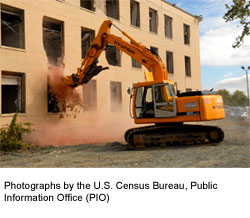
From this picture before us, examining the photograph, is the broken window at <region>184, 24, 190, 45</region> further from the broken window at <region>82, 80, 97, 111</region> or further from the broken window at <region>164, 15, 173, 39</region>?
the broken window at <region>82, 80, 97, 111</region>

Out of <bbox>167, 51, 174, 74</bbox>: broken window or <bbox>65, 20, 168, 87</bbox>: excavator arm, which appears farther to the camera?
<bbox>167, 51, 174, 74</bbox>: broken window

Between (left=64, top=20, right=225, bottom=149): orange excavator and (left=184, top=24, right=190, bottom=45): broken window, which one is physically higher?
(left=184, top=24, right=190, bottom=45): broken window

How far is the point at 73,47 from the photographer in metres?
16.2

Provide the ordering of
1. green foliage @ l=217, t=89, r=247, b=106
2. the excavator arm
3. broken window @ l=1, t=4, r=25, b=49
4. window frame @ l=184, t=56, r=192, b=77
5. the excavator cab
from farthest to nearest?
green foliage @ l=217, t=89, r=247, b=106 < window frame @ l=184, t=56, r=192, b=77 < broken window @ l=1, t=4, r=25, b=49 < the excavator arm < the excavator cab

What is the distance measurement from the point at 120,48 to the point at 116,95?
750 centimetres

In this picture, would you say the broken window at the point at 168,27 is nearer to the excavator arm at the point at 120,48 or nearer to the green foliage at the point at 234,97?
the excavator arm at the point at 120,48

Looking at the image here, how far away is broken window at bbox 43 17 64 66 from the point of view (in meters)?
15.7

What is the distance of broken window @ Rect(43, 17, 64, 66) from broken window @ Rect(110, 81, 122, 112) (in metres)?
4.28

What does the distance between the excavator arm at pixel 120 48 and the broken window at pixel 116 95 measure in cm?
576

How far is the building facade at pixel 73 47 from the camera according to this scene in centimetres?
1346

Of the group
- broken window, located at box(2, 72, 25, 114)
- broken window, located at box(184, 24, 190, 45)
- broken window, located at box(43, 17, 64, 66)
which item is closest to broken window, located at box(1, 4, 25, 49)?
broken window, located at box(43, 17, 64, 66)

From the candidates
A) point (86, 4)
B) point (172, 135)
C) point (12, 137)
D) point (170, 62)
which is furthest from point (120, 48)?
point (170, 62)

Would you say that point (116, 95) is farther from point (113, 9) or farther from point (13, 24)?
point (13, 24)

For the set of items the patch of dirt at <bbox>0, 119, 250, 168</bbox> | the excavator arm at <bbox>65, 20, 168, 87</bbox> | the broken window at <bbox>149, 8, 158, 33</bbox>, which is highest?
the broken window at <bbox>149, 8, 158, 33</bbox>
